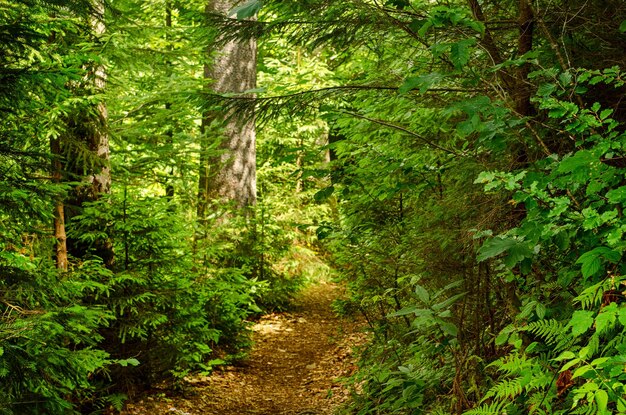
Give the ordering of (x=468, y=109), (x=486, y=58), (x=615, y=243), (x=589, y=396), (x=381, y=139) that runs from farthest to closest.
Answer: (x=381, y=139)
(x=486, y=58)
(x=468, y=109)
(x=615, y=243)
(x=589, y=396)

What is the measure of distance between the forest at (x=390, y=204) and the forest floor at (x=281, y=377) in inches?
12.1

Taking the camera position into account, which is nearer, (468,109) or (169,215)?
(468,109)

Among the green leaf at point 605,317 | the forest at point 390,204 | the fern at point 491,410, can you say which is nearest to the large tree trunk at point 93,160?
the forest at point 390,204

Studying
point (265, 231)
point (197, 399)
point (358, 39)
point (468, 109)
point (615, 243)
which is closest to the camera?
point (615, 243)

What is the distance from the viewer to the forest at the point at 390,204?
287 centimetres

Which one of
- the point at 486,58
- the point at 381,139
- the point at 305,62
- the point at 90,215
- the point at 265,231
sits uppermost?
the point at 305,62

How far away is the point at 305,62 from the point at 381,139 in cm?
758

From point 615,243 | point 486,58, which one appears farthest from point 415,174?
point 615,243

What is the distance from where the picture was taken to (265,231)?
10.3m

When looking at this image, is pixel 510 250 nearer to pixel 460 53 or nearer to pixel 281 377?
pixel 460 53

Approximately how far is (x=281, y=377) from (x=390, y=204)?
10.3ft

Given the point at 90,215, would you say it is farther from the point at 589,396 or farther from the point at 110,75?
the point at 589,396

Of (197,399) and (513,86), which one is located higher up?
(513,86)

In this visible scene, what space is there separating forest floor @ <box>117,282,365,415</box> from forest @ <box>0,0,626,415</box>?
12.1 inches
